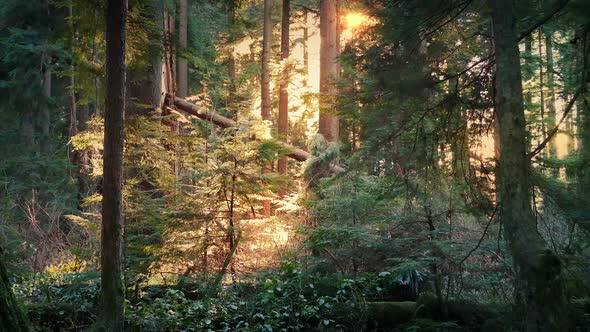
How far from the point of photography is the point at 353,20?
13445 millimetres

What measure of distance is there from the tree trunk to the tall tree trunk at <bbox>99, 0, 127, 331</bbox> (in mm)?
1555

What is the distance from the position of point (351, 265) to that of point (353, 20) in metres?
8.20

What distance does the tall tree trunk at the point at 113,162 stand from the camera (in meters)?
5.37

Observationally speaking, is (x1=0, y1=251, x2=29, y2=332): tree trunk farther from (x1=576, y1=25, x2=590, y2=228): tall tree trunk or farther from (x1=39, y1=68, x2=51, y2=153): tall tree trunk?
(x1=39, y1=68, x2=51, y2=153): tall tree trunk

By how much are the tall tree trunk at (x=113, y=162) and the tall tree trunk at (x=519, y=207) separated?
4152mm

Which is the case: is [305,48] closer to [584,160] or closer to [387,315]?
[387,315]

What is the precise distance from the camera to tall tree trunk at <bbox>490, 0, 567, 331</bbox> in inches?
161

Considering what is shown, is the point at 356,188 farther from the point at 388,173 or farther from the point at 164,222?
the point at 164,222

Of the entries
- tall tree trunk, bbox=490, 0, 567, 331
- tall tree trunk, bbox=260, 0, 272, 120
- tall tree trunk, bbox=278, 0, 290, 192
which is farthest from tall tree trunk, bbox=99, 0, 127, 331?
tall tree trunk, bbox=260, 0, 272, 120

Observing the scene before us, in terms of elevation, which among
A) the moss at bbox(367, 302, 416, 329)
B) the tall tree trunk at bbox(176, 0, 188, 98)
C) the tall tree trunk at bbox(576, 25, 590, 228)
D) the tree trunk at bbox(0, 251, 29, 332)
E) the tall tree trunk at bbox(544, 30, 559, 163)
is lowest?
the moss at bbox(367, 302, 416, 329)

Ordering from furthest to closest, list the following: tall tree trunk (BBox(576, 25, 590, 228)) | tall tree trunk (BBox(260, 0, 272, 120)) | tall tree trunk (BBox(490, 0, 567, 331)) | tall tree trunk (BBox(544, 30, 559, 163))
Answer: tall tree trunk (BBox(260, 0, 272, 120)) → tall tree trunk (BBox(544, 30, 559, 163)) → tall tree trunk (BBox(576, 25, 590, 228)) → tall tree trunk (BBox(490, 0, 567, 331))

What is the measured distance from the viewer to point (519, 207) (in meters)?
4.42

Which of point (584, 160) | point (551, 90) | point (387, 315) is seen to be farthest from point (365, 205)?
point (551, 90)

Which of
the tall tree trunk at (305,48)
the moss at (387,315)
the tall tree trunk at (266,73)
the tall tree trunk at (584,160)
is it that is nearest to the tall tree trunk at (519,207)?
the tall tree trunk at (584,160)
